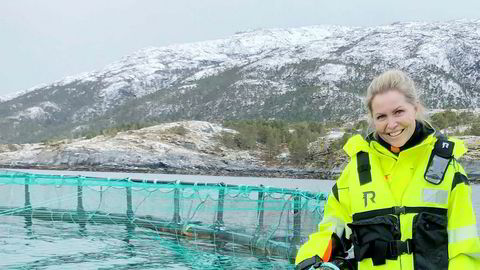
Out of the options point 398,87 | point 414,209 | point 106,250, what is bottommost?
point 106,250

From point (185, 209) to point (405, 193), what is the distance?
1326cm

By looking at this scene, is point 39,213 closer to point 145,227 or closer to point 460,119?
point 145,227

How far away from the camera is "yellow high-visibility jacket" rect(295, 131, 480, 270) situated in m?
2.99

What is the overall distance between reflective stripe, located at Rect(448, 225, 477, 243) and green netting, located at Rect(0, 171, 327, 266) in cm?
952

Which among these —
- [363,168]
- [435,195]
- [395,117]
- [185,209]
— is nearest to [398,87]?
[395,117]

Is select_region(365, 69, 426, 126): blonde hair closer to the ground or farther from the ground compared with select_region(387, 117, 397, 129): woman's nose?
farther from the ground

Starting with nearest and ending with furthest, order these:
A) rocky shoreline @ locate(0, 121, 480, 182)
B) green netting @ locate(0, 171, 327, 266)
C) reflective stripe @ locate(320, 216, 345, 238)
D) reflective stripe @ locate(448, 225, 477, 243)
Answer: reflective stripe @ locate(448, 225, 477, 243), reflective stripe @ locate(320, 216, 345, 238), green netting @ locate(0, 171, 327, 266), rocky shoreline @ locate(0, 121, 480, 182)

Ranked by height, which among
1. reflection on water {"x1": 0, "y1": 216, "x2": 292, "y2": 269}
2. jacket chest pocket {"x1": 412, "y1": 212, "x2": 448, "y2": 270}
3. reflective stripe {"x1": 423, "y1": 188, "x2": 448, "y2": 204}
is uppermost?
reflective stripe {"x1": 423, "y1": 188, "x2": 448, "y2": 204}

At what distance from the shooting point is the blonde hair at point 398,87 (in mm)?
3107

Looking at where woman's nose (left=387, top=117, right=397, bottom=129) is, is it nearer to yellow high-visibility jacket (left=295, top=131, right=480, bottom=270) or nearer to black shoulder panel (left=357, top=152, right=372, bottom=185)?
yellow high-visibility jacket (left=295, top=131, right=480, bottom=270)

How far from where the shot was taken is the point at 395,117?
3.10 meters

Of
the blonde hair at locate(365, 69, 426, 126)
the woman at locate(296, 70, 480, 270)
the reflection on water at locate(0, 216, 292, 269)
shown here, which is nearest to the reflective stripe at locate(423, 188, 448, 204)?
the woman at locate(296, 70, 480, 270)

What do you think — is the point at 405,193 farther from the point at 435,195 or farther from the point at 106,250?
the point at 106,250

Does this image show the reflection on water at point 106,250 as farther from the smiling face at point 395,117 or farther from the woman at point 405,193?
the smiling face at point 395,117
